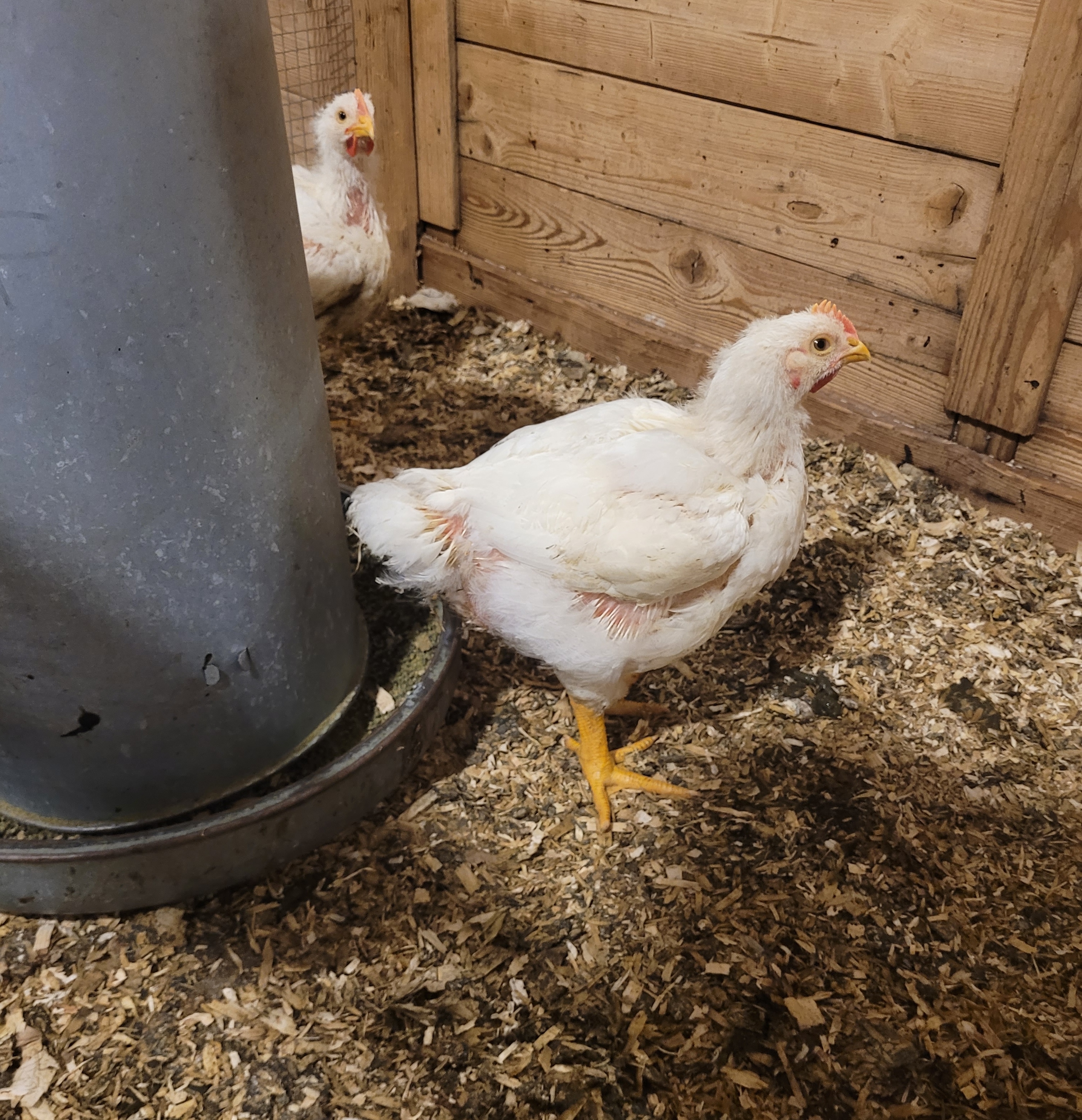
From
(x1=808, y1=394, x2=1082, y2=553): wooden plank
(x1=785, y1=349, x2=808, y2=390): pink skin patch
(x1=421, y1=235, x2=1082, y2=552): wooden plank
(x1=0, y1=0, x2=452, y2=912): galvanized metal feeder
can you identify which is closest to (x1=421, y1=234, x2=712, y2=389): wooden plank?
(x1=421, y1=235, x2=1082, y2=552): wooden plank

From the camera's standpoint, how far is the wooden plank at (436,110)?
11.0 feet

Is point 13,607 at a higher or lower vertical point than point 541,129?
lower

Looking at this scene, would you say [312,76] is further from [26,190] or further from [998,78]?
[26,190]

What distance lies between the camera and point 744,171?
284 cm

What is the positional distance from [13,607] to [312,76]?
8.61 ft

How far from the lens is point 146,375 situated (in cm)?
133

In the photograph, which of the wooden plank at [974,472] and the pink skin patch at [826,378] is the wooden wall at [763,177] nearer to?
the wooden plank at [974,472]

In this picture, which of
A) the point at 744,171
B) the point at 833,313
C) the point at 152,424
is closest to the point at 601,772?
the point at 833,313

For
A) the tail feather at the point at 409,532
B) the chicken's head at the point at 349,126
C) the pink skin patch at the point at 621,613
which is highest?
the chicken's head at the point at 349,126

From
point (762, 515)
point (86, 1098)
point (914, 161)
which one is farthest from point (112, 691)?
point (914, 161)

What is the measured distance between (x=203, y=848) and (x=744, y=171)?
245 centimetres

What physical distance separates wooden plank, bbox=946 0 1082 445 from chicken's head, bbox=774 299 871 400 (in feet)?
2.93

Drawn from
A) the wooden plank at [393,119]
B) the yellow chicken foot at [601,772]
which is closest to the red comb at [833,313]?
the yellow chicken foot at [601,772]

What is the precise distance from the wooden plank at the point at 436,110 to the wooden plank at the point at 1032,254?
2.05 m
